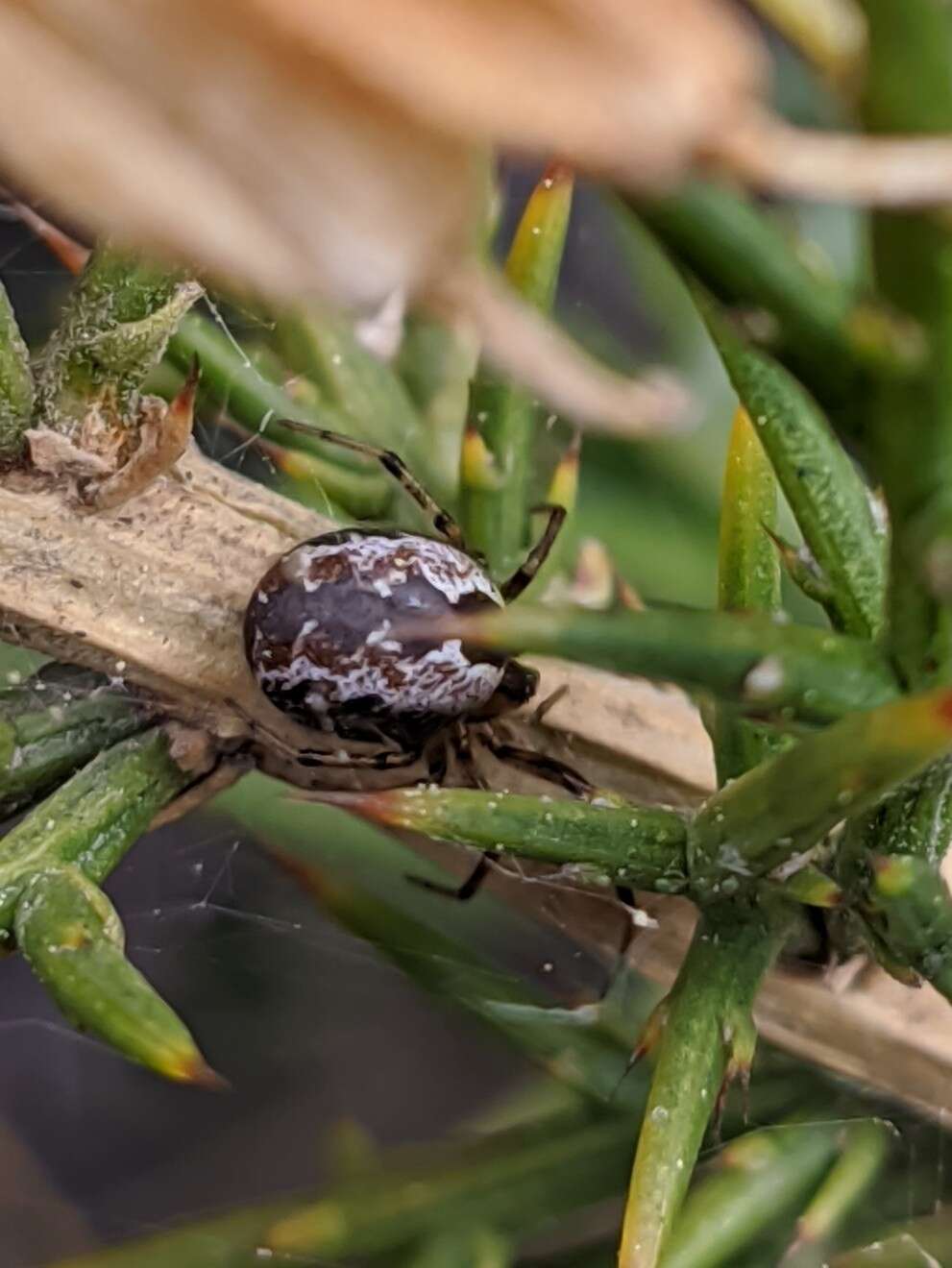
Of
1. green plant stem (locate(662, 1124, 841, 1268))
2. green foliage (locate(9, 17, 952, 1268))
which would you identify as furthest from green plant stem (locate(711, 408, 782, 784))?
green plant stem (locate(662, 1124, 841, 1268))

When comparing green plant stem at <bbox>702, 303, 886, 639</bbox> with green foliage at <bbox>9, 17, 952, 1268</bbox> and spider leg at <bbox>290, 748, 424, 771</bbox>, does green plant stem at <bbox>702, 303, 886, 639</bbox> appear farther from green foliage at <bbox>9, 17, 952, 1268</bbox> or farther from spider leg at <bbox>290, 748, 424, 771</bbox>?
spider leg at <bbox>290, 748, 424, 771</bbox>

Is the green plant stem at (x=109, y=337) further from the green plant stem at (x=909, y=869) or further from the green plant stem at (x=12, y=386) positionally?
the green plant stem at (x=909, y=869)

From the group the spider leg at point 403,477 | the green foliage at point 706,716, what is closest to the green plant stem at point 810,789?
the green foliage at point 706,716

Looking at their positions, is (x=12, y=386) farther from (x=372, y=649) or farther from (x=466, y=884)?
(x=466, y=884)

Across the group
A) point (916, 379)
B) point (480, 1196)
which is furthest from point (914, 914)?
point (480, 1196)

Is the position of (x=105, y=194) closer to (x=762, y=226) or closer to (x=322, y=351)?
(x=762, y=226)

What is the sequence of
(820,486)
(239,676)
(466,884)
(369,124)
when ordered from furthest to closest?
1. (466,884)
2. (239,676)
3. (820,486)
4. (369,124)
